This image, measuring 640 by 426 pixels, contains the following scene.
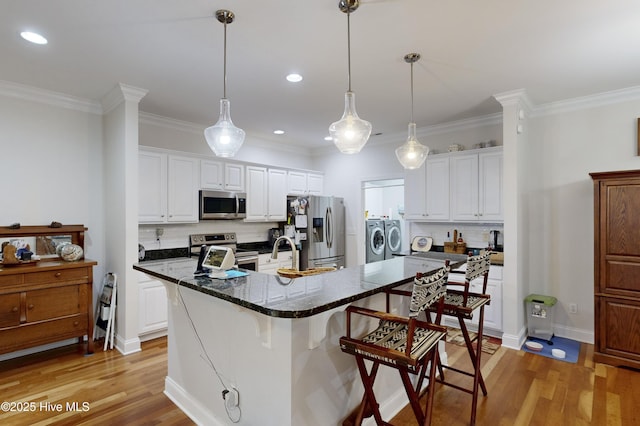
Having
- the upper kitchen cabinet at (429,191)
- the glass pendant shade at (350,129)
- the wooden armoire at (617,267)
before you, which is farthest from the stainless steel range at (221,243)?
the wooden armoire at (617,267)

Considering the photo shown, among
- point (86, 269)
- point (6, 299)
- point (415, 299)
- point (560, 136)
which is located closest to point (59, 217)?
point (86, 269)

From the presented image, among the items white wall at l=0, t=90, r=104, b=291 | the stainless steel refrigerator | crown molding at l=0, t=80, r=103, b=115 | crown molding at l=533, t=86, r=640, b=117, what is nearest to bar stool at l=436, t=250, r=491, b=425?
crown molding at l=533, t=86, r=640, b=117

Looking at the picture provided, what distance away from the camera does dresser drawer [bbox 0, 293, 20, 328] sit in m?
2.90

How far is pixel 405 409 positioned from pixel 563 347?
2256 mm

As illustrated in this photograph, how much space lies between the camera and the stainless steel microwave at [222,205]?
14.3 ft

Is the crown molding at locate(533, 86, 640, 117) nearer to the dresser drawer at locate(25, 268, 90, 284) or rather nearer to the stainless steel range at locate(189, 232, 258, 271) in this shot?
the stainless steel range at locate(189, 232, 258, 271)

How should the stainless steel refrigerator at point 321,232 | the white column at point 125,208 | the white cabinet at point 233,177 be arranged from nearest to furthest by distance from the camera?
the white column at point 125,208
the white cabinet at point 233,177
the stainless steel refrigerator at point 321,232

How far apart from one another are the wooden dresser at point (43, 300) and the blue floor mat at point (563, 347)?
14.9ft

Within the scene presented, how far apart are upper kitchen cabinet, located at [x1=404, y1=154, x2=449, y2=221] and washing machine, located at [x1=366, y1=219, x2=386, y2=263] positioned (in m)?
1.06

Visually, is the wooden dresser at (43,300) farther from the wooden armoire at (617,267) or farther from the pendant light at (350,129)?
the wooden armoire at (617,267)

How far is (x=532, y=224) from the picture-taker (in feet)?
13.0

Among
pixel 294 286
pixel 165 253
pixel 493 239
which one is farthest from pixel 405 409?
pixel 165 253

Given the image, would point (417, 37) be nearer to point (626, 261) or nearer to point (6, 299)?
point (626, 261)

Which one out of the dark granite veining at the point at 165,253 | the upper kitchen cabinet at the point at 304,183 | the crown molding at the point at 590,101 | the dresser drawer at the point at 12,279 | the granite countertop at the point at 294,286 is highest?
the crown molding at the point at 590,101
